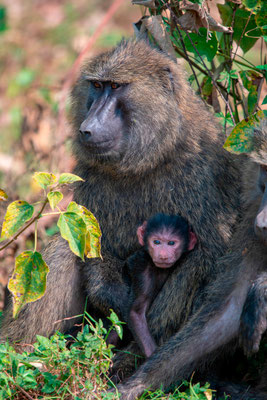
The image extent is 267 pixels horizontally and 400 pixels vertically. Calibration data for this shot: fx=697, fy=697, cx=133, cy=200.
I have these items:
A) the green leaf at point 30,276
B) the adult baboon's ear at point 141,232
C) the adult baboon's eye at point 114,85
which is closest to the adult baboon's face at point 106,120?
the adult baboon's eye at point 114,85

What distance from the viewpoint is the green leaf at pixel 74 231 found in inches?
117

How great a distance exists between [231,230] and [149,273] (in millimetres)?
511

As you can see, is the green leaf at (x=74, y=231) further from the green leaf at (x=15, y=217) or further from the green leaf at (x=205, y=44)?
the green leaf at (x=205, y=44)

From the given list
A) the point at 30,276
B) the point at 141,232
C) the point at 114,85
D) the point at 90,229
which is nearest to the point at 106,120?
the point at 114,85

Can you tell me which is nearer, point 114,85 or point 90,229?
point 90,229

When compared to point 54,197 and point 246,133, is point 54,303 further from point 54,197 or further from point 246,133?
point 246,133

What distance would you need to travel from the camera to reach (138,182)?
382cm

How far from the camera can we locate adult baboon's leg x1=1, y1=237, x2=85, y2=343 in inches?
153

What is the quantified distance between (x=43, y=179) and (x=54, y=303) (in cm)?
107

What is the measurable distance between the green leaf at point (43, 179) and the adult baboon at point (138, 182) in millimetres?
532

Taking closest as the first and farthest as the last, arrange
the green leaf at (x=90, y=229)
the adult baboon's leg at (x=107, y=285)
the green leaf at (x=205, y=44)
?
the green leaf at (x=90, y=229) → the adult baboon's leg at (x=107, y=285) → the green leaf at (x=205, y=44)

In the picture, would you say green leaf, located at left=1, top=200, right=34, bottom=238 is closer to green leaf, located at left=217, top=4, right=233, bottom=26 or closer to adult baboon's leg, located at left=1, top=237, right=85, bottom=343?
adult baboon's leg, located at left=1, top=237, right=85, bottom=343

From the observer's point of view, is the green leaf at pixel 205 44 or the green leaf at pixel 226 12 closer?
the green leaf at pixel 205 44

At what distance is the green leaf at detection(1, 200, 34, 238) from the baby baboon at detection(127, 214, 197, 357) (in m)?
0.77
